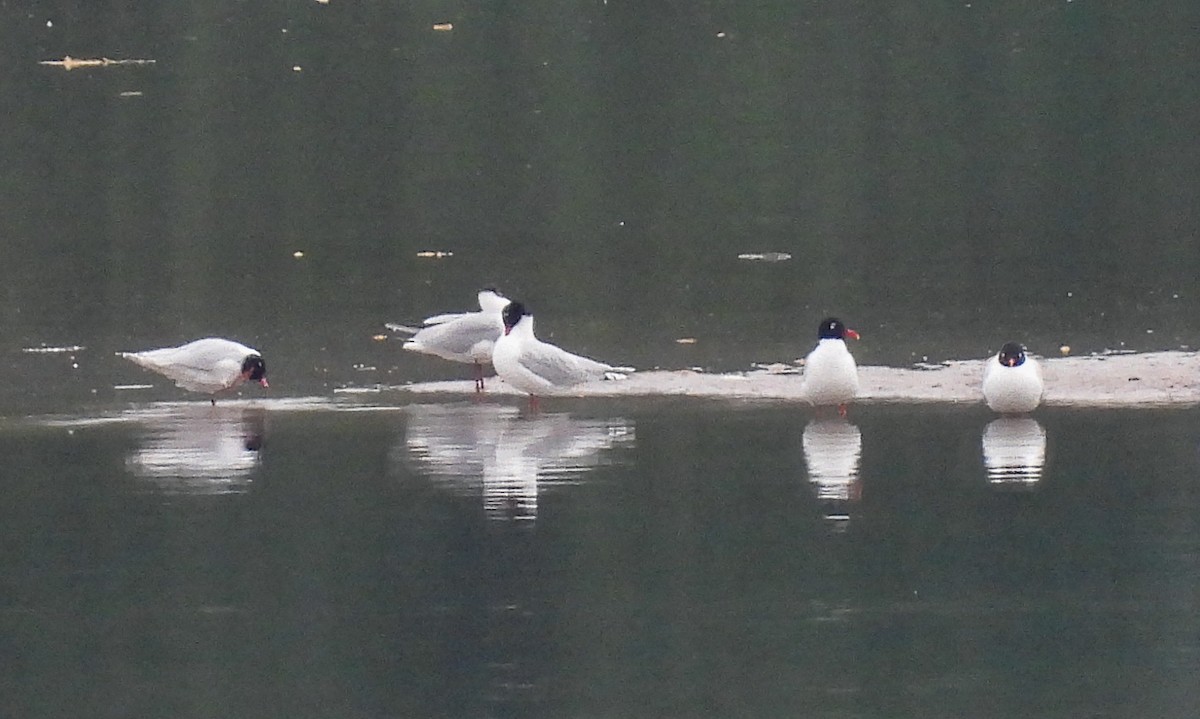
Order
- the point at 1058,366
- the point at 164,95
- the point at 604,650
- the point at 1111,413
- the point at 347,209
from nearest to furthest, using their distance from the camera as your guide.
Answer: the point at 604,650 → the point at 1111,413 → the point at 1058,366 → the point at 347,209 → the point at 164,95

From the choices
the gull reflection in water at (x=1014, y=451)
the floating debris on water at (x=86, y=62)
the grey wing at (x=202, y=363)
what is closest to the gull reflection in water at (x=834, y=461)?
the gull reflection in water at (x=1014, y=451)

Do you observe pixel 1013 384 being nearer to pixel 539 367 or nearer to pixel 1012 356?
pixel 1012 356

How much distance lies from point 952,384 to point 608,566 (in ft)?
14.2

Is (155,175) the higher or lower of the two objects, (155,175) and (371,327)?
the higher

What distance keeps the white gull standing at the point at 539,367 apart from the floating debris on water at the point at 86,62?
20.2 m

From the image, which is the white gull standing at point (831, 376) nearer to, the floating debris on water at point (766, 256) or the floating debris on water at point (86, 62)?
the floating debris on water at point (766, 256)

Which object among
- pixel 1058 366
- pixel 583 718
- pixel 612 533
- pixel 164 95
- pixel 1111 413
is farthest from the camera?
pixel 164 95

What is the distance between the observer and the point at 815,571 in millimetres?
8180

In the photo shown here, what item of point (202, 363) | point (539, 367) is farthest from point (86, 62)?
point (539, 367)

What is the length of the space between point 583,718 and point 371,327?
8.31m

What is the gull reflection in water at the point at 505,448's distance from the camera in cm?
977

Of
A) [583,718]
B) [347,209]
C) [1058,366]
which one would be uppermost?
[347,209]

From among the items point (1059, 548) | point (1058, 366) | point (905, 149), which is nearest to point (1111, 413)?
point (1058, 366)

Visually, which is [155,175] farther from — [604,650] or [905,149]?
[604,650]
